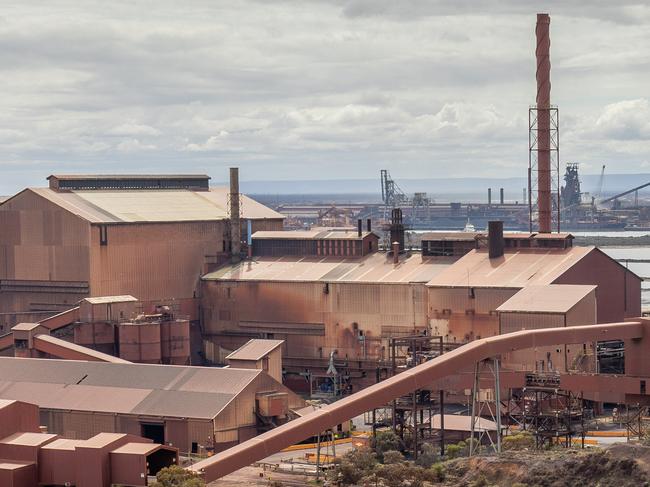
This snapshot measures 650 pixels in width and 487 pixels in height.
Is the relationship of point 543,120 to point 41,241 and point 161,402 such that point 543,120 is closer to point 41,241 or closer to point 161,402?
point 41,241

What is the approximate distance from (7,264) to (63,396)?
2624cm

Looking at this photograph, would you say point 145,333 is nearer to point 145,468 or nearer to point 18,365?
point 18,365

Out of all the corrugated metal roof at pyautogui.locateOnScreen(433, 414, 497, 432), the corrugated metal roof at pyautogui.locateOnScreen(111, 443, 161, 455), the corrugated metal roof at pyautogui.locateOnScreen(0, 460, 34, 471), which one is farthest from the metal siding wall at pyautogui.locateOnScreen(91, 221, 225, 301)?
the corrugated metal roof at pyautogui.locateOnScreen(111, 443, 161, 455)

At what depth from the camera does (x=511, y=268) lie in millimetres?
84938

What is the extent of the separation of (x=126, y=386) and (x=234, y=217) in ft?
99.3

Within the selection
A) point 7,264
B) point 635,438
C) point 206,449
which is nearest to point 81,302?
point 7,264

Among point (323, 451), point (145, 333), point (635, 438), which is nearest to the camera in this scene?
point (635, 438)

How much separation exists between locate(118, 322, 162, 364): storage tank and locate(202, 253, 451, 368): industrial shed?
404 inches

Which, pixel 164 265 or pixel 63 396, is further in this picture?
pixel 164 265

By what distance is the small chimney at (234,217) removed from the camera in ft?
330

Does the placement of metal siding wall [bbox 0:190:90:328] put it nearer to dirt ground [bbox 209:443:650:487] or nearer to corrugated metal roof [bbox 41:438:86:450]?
corrugated metal roof [bbox 41:438:86:450]

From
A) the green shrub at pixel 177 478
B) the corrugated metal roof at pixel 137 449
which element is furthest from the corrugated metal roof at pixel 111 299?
the green shrub at pixel 177 478

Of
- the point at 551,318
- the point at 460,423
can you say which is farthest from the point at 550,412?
the point at 551,318

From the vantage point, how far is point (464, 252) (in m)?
90.6
